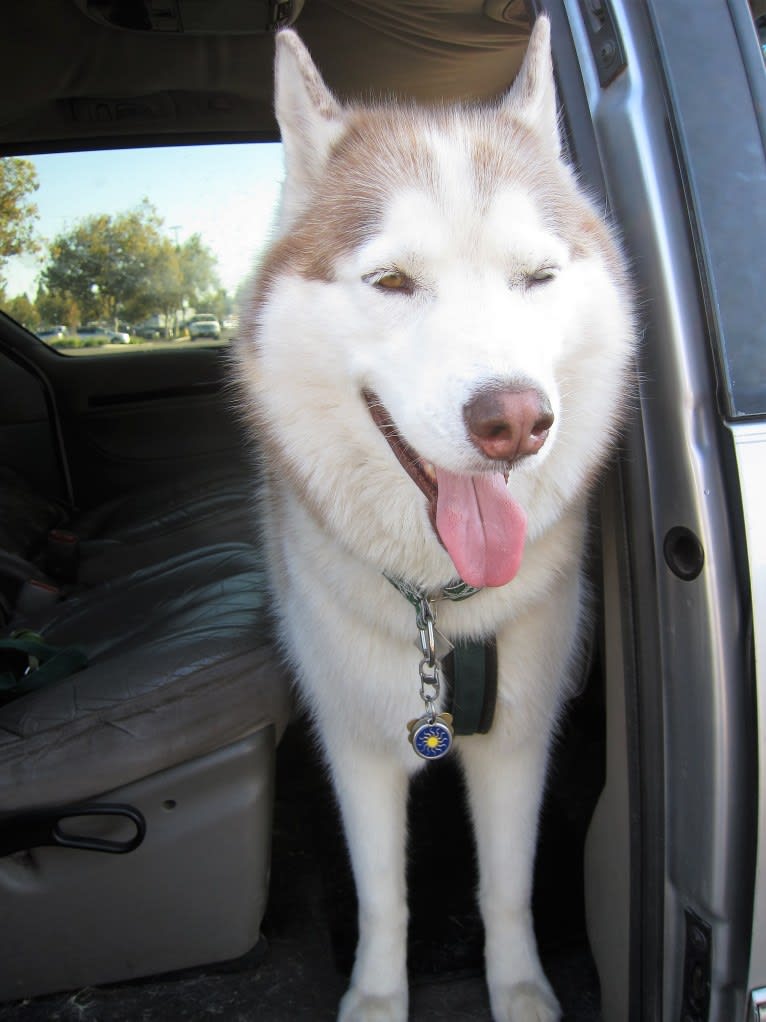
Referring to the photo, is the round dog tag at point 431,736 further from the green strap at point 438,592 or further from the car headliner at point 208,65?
the car headliner at point 208,65

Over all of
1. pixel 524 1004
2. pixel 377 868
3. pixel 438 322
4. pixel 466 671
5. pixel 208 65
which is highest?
pixel 208 65

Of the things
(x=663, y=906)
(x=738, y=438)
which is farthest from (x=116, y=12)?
(x=663, y=906)

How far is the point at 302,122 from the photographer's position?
4.47 ft

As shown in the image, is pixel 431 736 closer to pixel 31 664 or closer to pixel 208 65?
pixel 31 664

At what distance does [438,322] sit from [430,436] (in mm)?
173

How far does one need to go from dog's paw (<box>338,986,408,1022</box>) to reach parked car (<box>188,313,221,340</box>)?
2.80 meters

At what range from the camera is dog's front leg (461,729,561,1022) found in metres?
1.47

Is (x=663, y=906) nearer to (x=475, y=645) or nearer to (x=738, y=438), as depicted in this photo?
(x=475, y=645)

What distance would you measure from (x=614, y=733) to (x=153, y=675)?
0.84m

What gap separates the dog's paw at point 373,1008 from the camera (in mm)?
1443

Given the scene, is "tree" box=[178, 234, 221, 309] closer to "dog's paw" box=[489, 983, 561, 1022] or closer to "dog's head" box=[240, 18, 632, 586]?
"dog's head" box=[240, 18, 632, 586]

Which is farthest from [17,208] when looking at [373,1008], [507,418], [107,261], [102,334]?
[373,1008]

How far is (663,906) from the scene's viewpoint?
1141 mm

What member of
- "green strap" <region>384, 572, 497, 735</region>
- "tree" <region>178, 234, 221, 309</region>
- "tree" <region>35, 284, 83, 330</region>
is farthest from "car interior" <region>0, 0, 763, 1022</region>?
"tree" <region>35, 284, 83, 330</region>
